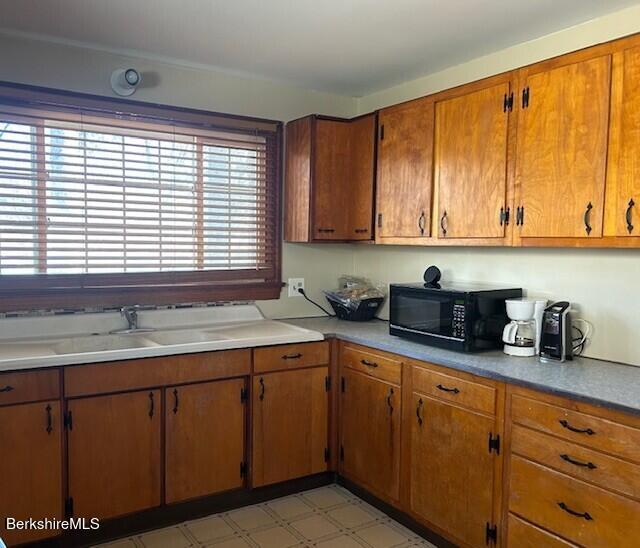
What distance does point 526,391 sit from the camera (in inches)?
81.4

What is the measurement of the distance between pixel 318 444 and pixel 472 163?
1661mm

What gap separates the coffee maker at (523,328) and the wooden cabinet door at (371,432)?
1.90ft

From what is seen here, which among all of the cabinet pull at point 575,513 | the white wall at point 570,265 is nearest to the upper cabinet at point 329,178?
the white wall at point 570,265

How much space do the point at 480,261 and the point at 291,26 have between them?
1494mm

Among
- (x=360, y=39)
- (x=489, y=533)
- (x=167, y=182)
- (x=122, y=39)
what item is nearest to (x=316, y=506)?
(x=489, y=533)

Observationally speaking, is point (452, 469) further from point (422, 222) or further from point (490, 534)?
point (422, 222)

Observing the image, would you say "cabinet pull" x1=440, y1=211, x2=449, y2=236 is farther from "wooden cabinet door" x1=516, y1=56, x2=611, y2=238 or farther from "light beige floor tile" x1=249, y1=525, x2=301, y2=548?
"light beige floor tile" x1=249, y1=525, x2=301, y2=548

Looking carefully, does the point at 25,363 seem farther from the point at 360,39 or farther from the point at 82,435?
the point at 360,39

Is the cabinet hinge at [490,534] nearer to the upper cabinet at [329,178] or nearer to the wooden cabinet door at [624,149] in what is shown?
the wooden cabinet door at [624,149]

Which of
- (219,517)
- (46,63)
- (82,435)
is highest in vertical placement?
(46,63)

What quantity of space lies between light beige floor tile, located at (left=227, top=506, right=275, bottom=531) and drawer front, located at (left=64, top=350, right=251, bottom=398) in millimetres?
696

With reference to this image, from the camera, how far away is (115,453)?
2484mm

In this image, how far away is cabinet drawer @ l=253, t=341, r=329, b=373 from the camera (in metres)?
2.83

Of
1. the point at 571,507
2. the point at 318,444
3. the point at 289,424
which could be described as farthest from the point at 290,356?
the point at 571,507
